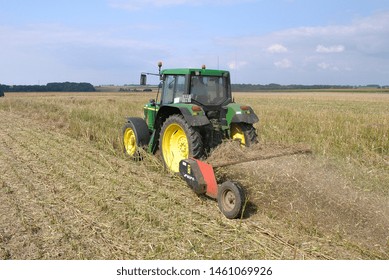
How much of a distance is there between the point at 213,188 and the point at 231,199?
0.35 metres

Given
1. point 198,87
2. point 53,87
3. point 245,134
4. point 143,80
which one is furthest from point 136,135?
point 53,87

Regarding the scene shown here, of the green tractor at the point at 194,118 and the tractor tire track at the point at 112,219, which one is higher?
the green tractor at the point at 194,118

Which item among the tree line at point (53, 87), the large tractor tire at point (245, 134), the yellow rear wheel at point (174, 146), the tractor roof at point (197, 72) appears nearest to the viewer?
the large tractor tire at point (245, 134)

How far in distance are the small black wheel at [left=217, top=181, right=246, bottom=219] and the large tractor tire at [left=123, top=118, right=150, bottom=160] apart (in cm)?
285

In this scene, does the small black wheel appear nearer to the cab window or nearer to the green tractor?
the green tractor

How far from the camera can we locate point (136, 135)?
6.95 meters

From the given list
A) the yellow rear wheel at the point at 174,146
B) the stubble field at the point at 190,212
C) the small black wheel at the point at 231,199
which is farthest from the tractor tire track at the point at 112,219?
the yellow rear wheel at the point at 174,146

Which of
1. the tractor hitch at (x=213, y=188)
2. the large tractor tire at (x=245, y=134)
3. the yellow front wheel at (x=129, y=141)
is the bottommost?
the tractor hitch at (x=213, y=188)

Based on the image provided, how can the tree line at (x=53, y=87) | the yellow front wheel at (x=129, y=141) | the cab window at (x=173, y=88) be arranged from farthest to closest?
the tree line at (x=53, y=87)
the yellow front wheel at (x=129, y=141)
the cab window at (x=173, y=88)

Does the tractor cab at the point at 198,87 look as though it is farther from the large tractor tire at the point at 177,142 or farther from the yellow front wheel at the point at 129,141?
the yellow front wheel at the point at 129,141

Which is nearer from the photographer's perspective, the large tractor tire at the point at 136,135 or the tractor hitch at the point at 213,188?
the tractor hitch at the point at 213,188

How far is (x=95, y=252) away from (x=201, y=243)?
1.08 m

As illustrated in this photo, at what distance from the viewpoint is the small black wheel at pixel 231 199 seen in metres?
4.08

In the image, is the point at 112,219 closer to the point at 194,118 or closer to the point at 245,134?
the point at 194,118
